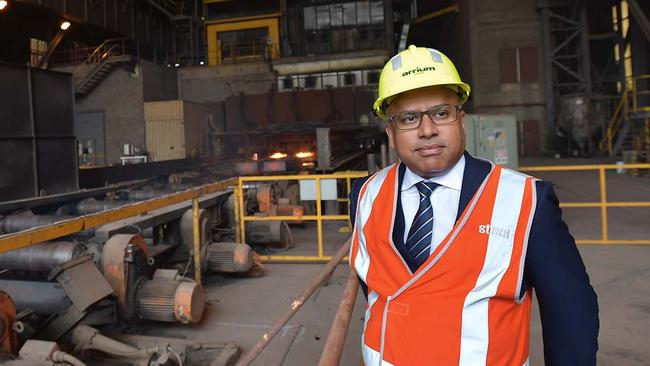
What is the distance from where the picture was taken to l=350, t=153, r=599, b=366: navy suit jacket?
1275mm

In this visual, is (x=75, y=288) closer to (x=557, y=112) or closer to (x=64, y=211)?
(x=64, y=211)

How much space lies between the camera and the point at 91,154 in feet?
72.8

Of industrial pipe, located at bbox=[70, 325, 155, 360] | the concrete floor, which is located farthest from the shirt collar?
industrial pipe, located at bbox=[70, 325, 155, 360]

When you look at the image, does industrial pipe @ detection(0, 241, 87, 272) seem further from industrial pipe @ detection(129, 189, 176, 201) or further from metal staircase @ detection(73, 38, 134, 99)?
metal staircase @ detection(73, 38, 134, 99)

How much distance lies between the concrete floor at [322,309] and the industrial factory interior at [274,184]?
27 mm

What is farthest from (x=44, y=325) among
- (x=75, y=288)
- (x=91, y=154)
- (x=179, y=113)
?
(x=91, y=154)

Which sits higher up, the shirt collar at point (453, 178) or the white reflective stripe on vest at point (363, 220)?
the shirt collar at point (453, 178)

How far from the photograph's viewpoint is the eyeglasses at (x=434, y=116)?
1.43m

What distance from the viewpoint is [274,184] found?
8.76 m

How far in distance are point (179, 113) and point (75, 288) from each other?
1892 centimetres

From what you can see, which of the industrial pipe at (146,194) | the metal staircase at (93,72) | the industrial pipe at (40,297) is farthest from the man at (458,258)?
the metal staircase at (93,72)

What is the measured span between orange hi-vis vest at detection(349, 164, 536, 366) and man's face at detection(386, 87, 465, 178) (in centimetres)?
16

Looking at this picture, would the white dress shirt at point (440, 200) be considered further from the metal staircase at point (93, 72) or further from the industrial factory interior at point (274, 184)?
the metal staircase at point (93, 72)

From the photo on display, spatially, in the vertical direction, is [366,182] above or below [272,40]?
below
